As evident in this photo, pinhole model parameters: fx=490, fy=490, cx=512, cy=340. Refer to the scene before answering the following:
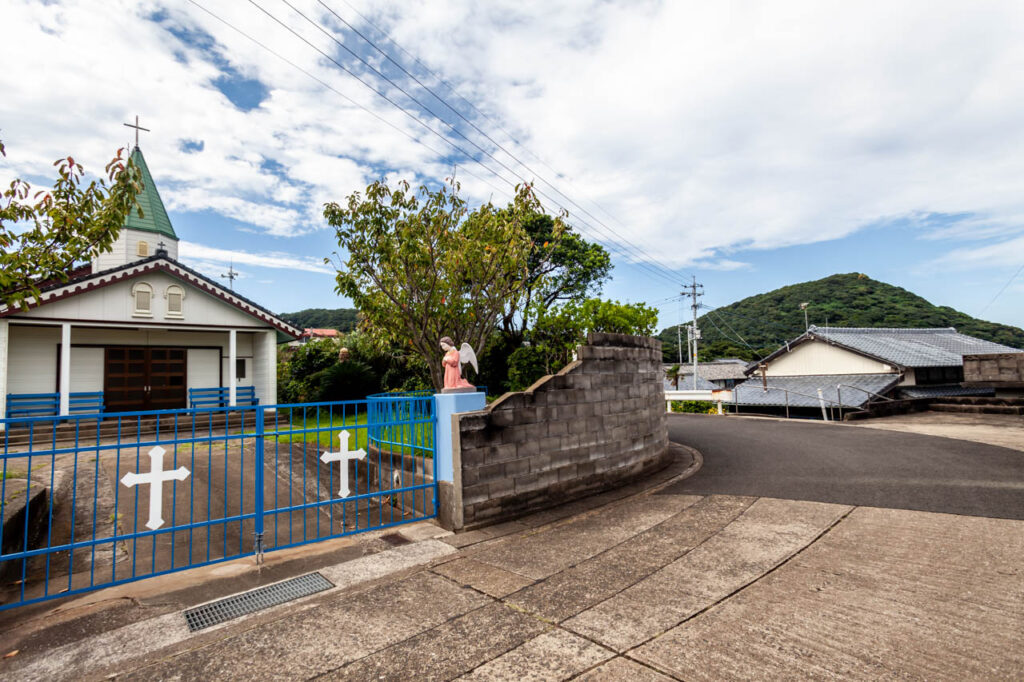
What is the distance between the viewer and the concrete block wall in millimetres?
6012

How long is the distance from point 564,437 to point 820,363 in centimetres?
2433

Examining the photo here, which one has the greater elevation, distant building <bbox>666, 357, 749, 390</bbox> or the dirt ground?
distant building <bbox>666, 357, 749, 390</bbox>

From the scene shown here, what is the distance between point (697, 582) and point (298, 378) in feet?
67.6

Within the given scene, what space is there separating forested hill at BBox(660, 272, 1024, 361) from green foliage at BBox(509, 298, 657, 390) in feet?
95.4

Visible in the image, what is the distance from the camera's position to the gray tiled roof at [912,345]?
74.6ft

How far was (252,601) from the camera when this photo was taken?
164 inches

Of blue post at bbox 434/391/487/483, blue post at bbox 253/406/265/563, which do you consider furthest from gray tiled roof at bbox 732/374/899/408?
blue post at bbox 253/406/265/563

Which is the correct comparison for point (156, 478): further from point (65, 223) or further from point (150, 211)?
point (150, 211)

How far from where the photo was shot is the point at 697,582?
13.9ft

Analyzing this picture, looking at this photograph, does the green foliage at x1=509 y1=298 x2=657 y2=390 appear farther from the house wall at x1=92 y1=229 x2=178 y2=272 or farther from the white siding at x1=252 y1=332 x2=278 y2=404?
the house wall at x1=92 y1=229 x2=178 y2=272

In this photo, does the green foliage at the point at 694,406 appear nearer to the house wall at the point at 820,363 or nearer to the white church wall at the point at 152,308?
the house wall at the point at 820,363

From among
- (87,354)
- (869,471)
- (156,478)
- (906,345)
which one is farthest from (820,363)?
(87,354)

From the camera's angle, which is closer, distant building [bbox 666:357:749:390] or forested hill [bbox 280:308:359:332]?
distant building [bbox 666:357:749:390]

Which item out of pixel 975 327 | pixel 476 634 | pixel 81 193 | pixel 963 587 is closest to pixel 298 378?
pixel 81 193
